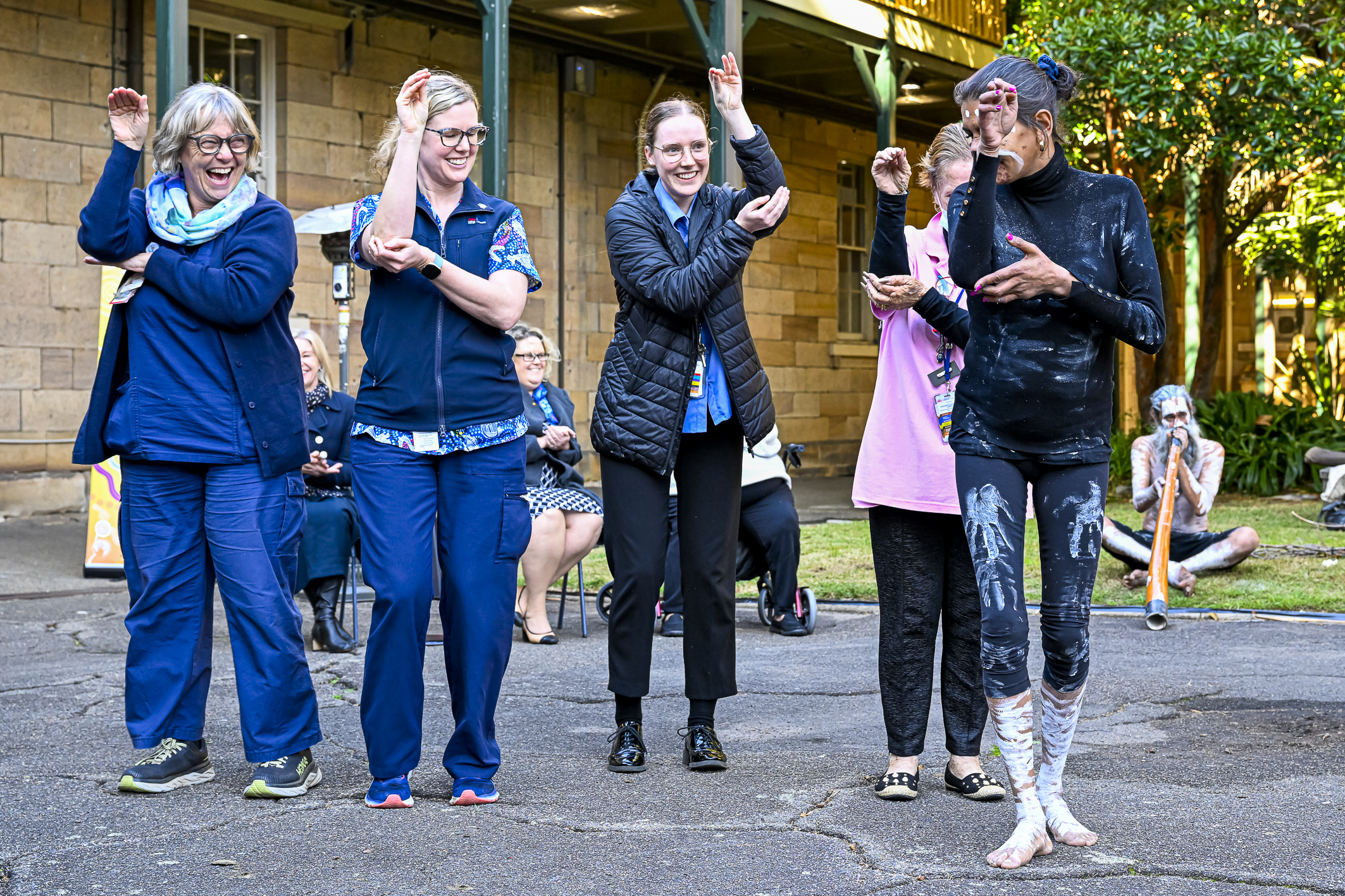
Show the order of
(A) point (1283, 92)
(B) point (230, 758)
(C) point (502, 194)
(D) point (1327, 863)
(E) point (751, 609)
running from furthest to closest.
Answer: (A) point (1283, 92), (C) point (502, 194), (E) point (751, 609), (B) point (230, 758), (D) point (1327, 863)

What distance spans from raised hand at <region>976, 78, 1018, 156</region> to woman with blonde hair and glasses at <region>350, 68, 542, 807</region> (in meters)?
1.41

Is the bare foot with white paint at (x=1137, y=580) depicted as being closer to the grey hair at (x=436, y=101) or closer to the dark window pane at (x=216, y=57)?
the grey hair at (x=436, y=101)

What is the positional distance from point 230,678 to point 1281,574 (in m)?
6.13

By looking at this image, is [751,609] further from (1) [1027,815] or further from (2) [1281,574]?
(1) [1027,815]

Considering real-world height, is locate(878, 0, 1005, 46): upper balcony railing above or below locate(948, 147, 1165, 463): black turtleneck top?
above

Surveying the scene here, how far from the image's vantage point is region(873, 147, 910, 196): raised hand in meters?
3.92

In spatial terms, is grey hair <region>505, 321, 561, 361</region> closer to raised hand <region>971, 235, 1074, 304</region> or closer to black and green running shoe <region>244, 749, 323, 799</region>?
black and green running shoe <region>244, 749, 323, 799</region>

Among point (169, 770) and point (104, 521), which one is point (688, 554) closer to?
point (169, 770)

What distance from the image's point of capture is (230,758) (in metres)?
4.53

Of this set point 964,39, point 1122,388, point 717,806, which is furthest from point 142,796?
point 1122,388

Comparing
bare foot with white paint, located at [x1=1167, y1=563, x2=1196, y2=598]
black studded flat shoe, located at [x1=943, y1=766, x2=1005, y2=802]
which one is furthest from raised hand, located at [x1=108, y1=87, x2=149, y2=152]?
bare foot with white paint, located at [x1=1167, y1=563, x2=1196, y2=598]

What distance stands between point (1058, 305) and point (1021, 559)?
0.61 m

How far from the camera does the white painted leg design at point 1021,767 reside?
3.43m

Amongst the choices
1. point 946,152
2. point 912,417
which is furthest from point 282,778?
point 946,152
